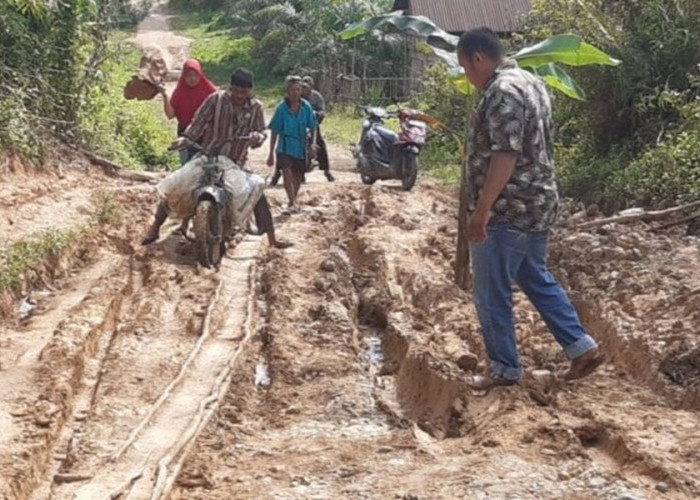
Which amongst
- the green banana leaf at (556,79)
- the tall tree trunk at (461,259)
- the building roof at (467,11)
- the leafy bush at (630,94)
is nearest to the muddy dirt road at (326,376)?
the tall tree trunk at (461,259)

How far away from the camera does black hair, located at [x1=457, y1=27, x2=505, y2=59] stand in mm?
4750

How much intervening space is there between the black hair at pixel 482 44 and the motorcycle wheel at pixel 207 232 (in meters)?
3.98

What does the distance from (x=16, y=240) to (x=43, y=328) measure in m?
2.07

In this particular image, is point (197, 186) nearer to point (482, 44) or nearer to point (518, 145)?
point (482, 44)

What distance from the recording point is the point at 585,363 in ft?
16.4

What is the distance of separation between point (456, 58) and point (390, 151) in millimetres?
6659

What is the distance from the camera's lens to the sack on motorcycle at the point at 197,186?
334 inches

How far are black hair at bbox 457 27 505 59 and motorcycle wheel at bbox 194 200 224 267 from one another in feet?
13.1

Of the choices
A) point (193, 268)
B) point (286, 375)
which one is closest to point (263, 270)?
point (193, 268)

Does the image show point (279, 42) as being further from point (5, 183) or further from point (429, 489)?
point (429, 489)

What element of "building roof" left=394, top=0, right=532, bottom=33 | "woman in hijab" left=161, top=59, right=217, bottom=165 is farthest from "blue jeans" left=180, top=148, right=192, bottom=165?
"building roof" left=394, top=0, right=532, bottom=33

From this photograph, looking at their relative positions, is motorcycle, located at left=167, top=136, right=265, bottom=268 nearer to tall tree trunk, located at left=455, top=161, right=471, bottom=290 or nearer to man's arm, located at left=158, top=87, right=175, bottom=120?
man's arm, located at left=158, top=87, right=175, bottom=120

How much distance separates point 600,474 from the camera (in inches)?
156

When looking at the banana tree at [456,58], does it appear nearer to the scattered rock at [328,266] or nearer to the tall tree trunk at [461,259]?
the tall tree trunk at [461,259]
